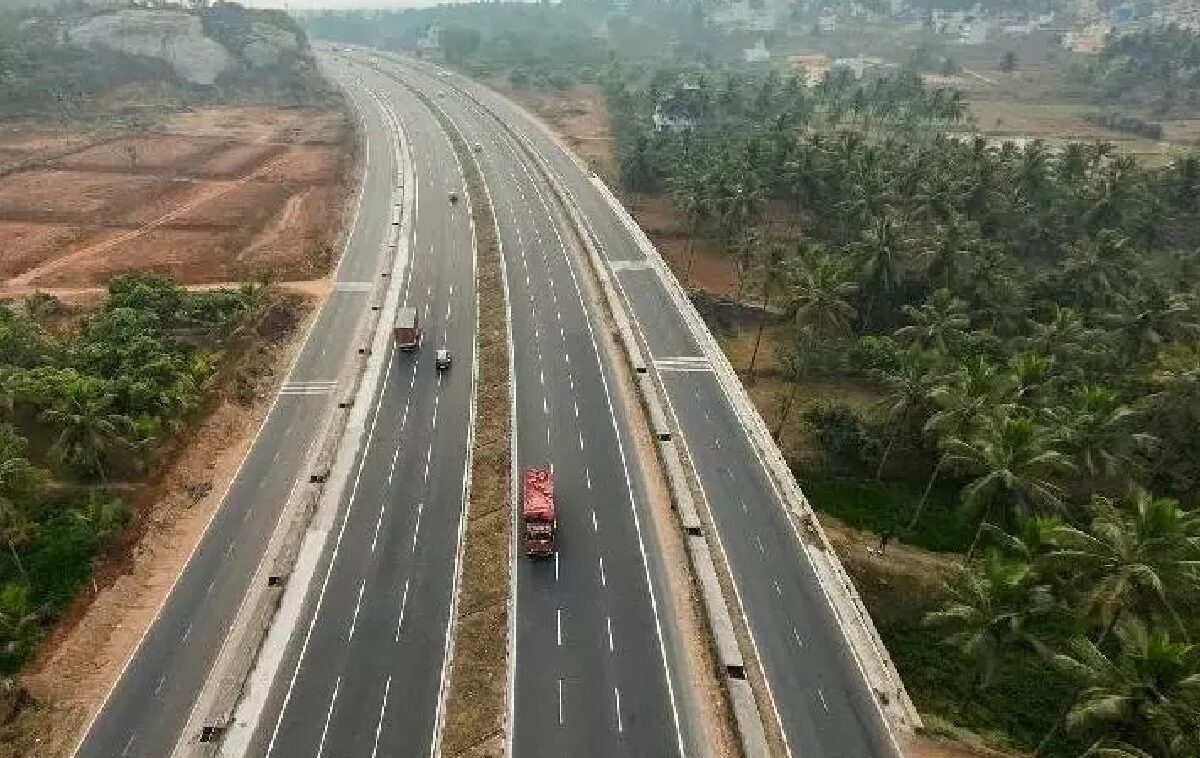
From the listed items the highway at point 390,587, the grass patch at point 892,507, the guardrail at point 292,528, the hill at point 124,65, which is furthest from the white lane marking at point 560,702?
the hill at point 124,65

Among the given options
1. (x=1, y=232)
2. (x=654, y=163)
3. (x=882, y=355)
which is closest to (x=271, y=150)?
(x=1, y=232)

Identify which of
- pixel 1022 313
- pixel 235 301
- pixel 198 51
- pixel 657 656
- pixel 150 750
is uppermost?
pixel 198 51

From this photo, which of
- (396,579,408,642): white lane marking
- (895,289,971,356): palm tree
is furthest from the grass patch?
(396,579,408,642): white lane marking

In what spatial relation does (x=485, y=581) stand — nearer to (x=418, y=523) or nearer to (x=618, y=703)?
(x=418, y=523)

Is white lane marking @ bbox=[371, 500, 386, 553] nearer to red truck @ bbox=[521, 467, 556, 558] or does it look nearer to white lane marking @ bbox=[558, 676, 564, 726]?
red truck @ bbox=[521, 467, 556, 558]

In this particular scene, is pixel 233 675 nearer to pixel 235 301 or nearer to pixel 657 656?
pixel 657 656

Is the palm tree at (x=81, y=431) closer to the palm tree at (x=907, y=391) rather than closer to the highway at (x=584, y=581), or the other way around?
the highway at (x=584, y=581)
